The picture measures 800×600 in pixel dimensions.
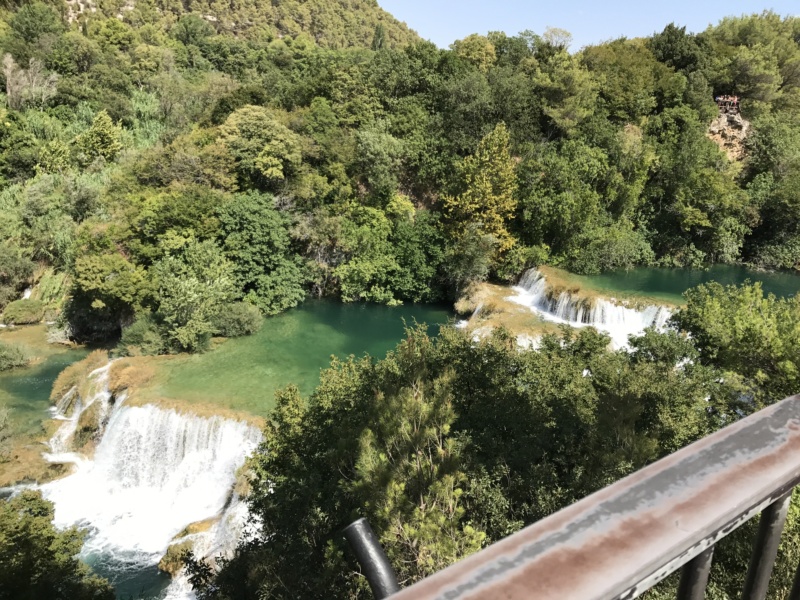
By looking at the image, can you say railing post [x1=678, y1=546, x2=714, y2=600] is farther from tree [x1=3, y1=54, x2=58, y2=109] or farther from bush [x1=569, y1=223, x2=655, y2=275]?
tree [x1=3, y1=54, x2=58, y2=109]

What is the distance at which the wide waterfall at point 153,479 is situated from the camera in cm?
1140

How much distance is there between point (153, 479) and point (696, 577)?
46.9 ft

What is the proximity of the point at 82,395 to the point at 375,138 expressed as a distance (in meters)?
14.6

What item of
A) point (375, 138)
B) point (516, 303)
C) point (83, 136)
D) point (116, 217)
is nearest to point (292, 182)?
point (375, 138)

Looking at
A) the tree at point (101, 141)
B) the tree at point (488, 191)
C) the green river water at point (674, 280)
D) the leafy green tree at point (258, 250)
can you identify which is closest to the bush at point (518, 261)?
the tree at point (488, 191)

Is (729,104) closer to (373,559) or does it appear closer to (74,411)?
(74,411)

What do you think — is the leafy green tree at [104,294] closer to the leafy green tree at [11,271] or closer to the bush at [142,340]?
the bush at [142,340]

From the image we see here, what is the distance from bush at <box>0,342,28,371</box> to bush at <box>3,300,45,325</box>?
10.1ft

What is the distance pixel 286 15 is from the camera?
6550 cm

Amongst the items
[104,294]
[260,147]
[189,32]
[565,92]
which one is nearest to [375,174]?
[260,147]

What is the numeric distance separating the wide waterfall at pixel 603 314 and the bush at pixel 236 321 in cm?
1015

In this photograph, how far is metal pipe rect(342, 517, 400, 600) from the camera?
801mm

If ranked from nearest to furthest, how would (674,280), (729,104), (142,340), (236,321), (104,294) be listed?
(142,340) < (104,294) < (236,321) < (674,280) < (729,104)

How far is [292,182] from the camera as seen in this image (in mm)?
21594
